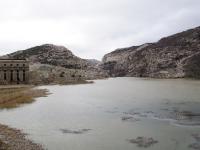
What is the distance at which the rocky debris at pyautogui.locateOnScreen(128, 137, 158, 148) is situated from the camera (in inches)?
1788

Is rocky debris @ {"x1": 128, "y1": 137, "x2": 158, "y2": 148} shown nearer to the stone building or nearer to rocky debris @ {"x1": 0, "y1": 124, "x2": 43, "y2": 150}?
rocky debris @ {"x1": 0, "y1": 124, "x2": 43, "y2": 150}

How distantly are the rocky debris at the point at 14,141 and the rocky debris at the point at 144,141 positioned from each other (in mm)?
12726

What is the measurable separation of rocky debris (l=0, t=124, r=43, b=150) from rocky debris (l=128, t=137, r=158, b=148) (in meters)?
12.7

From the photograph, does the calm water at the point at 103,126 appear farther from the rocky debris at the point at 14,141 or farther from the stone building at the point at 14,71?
the stone building at the point at 14,71

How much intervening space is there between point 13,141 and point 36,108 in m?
39.1

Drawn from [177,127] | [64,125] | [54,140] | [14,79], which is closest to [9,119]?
[64,125]

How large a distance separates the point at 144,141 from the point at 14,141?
57.9ft

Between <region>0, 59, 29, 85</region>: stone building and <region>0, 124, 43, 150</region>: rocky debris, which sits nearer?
<region>0, 124, 43, 150</region>: rocky debris

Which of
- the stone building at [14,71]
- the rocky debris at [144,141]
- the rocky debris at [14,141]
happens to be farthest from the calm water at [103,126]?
the stone building at [14,71]

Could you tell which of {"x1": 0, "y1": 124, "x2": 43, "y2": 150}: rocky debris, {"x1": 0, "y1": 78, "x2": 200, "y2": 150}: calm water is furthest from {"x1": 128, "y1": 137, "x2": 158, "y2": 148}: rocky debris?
{"x1": 0, "y1": 124, "x2": 43, "y2": 150}: rocky debris

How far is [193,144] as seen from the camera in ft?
148

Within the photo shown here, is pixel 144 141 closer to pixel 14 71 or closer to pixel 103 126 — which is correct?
pixel 103 126

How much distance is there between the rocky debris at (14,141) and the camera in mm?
43188

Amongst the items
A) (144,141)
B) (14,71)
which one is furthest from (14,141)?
(14,71)
